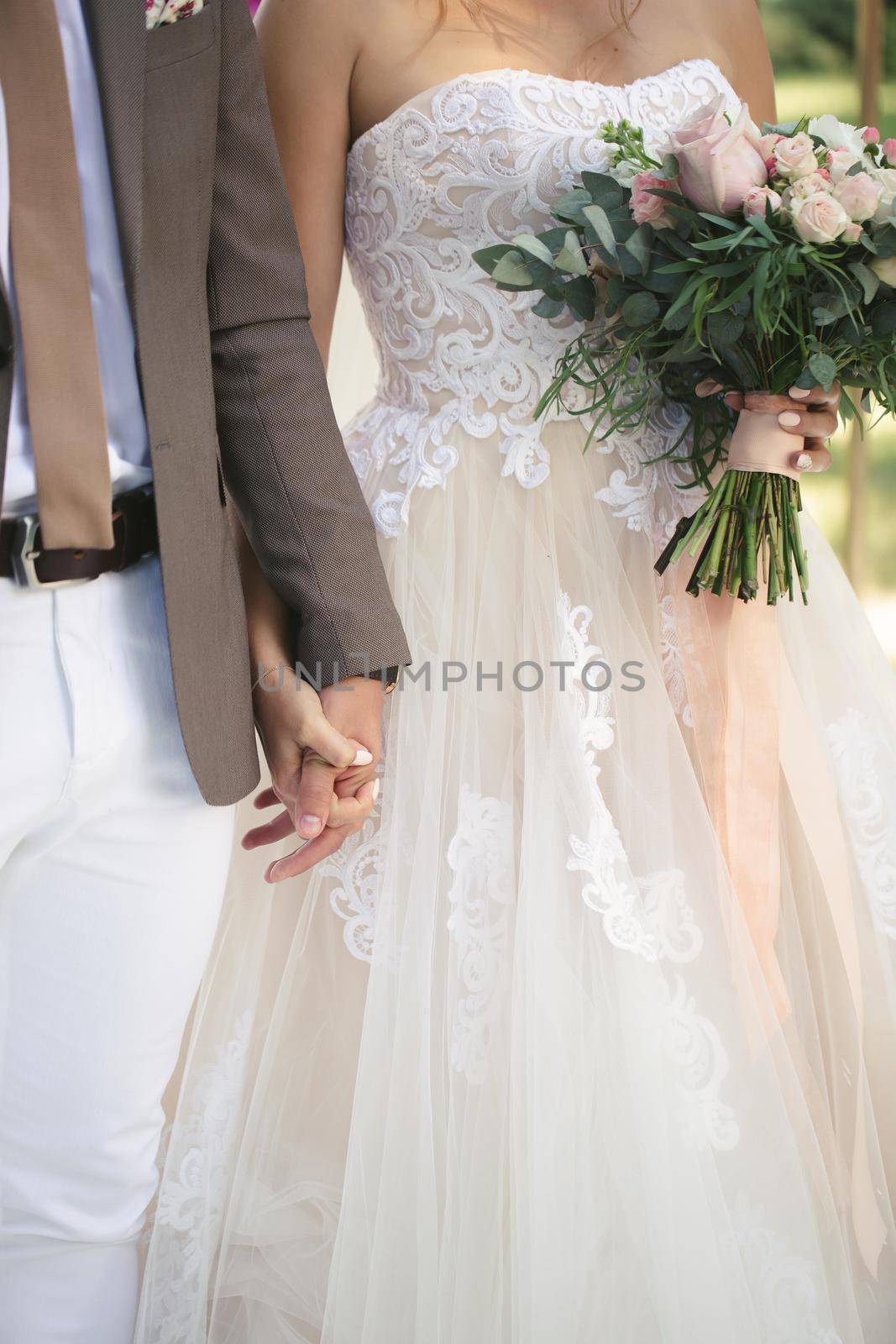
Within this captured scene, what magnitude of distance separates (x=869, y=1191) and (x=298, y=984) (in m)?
0.73

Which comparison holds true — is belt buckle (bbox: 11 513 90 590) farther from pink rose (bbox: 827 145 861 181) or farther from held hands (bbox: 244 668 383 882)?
pink rose (bbox: 827 145 861 181)

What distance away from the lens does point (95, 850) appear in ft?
3.53

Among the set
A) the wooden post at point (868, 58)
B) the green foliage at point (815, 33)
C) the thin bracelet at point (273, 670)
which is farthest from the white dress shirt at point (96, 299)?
the green foliage at point (815, 33)

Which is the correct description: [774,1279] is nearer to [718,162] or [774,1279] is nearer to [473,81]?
[718,162]

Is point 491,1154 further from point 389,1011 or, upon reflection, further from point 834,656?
point 834,656

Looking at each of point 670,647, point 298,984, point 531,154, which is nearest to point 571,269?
point 531,154

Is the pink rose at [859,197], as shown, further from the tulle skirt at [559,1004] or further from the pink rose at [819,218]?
the tulle skirt at [559,1004]

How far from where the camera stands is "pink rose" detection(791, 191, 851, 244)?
1177 mm

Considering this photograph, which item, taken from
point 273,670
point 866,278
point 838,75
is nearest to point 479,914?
point 273,670

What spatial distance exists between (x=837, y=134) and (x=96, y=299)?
0.86 metres

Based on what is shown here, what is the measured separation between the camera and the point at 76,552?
994 millimetres

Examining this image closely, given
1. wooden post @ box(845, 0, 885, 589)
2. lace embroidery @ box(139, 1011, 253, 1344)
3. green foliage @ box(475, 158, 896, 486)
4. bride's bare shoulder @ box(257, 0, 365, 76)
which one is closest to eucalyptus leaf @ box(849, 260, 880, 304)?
green foliage @ box(475, 158, 896, 486)

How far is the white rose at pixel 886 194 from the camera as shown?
123 cm

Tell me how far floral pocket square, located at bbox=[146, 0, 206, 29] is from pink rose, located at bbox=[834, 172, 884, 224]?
2.25 feet
